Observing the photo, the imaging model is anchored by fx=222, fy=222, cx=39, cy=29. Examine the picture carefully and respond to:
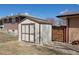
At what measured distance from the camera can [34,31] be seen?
9969mm

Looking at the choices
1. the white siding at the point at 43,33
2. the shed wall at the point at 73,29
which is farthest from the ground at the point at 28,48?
the shed wall at the point at 73,29

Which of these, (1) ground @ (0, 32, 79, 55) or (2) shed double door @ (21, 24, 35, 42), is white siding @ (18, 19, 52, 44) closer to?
(2) shed double door @ (21, 24, 35, 42)

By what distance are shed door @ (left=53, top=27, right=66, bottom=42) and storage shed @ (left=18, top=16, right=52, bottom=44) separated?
0.37m

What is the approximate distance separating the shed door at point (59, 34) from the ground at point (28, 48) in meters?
0.57

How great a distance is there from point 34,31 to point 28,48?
1.22 metres

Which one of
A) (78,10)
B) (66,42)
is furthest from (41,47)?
(78,10)

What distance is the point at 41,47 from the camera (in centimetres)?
919

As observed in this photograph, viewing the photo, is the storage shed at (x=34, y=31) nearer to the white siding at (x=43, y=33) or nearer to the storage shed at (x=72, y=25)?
the white siding at (x=43, y=33)

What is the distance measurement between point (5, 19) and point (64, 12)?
8.13ft

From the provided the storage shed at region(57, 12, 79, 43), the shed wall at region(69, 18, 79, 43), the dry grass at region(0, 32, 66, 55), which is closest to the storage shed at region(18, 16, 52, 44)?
the dry grass at region(0, 32, 66, 55)

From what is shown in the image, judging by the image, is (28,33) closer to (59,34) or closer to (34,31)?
(34,31)

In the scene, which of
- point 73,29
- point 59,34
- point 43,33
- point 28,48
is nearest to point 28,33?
point 43,33

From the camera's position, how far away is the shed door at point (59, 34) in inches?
406
